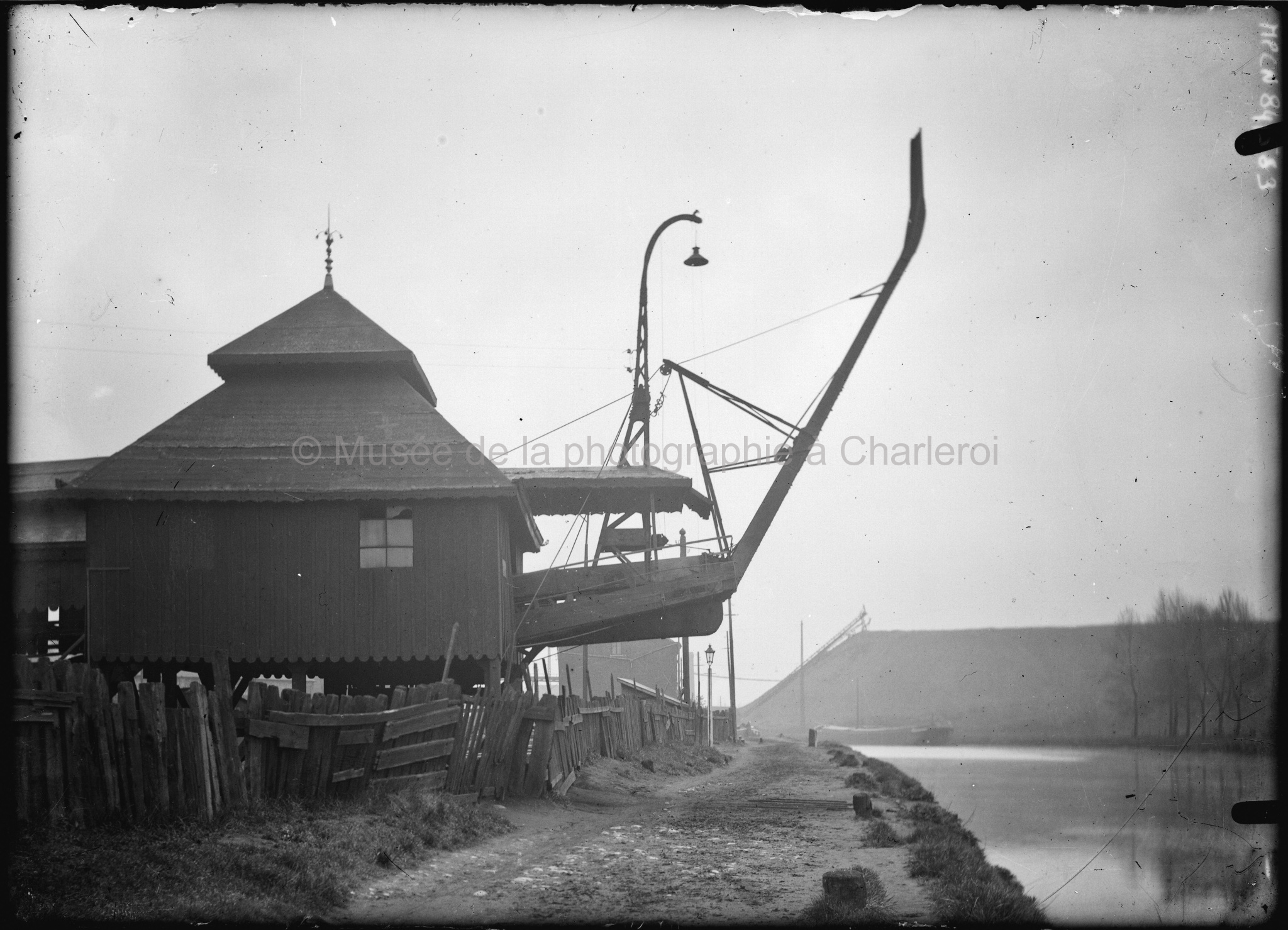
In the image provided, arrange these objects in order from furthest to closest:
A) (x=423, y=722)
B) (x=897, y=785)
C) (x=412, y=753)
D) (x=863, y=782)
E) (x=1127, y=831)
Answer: (x=897, y=785)
(x=863, y=782)
(x=1127, y=831)
(x=423, y=722)
(x=412, y=753)

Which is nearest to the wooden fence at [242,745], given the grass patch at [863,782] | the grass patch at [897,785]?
the grass patch at [863,782]

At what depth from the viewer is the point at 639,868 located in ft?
34.1

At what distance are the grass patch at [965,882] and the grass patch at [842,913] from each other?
0.44 m

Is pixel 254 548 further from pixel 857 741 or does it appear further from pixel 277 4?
pixel 857 741

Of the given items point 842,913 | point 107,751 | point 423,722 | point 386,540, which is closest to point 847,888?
point 842,913

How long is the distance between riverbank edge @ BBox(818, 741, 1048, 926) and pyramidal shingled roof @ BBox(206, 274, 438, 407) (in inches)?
505

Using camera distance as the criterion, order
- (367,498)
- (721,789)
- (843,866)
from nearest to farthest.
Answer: (843,866), (367,498), (721,789)

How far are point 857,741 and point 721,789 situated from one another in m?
57.4

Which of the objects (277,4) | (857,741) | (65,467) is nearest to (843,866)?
(277,4)

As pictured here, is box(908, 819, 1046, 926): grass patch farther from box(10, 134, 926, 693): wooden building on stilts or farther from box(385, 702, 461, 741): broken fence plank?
box(10, 134, 926, 693): wooden building on stilts

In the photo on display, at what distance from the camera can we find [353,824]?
1031cm

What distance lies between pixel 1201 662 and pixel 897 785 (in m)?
11.3

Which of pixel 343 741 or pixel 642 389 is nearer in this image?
pixel 343 741

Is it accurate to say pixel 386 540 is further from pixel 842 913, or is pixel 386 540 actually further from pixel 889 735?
pixel 889 735
